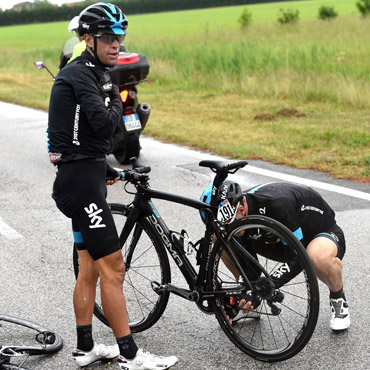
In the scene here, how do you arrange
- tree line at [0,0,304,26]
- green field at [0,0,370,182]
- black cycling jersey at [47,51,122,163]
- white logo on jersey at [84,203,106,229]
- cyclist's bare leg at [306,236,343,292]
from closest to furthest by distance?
black cycling jersey at [47,51,122,163]
white logo on jersey at [84,203,106,229]
cyclist's bare leg at [306,236,343,292]
green field at [0,0,370,182]
tree line at [0,0,304,26]

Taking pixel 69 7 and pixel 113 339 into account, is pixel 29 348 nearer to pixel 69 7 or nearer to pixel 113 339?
pixel 113 339

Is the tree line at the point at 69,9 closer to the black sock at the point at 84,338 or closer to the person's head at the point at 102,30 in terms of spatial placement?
the person's head at the point at 102,30

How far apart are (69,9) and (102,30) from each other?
260 feet

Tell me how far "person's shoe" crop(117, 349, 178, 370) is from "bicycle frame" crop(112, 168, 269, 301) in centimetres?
43

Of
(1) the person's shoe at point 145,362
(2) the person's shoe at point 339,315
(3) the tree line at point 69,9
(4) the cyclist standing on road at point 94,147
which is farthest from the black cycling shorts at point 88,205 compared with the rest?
(3) the tree line at point 69,9

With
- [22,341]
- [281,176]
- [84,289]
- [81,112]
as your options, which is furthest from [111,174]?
[281,176]

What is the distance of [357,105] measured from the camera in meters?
13.1

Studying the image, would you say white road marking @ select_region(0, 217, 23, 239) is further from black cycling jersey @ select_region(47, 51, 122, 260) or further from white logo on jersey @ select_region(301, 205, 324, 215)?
white logo on jersey @ select_region(301, 205, 324, 215)

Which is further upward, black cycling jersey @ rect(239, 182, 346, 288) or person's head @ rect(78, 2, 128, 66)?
person's head @ rect(78, 2, 128, 66)

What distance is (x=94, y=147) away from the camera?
12.1 ft

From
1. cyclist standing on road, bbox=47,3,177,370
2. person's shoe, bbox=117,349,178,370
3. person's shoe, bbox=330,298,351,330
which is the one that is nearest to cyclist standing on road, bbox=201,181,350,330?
person's shoe, bbox=330,298,351,330

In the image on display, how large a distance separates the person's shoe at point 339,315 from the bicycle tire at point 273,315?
0.83 ft

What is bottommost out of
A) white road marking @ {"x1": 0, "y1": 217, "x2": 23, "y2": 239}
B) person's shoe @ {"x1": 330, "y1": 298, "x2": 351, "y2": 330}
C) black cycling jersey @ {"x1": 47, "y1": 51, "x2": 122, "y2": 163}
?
white road marking @ {"x1": 0, "y1": 217, "x2": 23, "y2": 239}

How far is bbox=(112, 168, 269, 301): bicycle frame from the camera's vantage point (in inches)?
151
